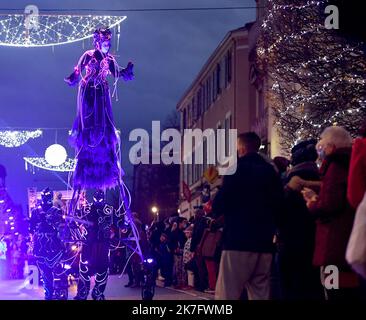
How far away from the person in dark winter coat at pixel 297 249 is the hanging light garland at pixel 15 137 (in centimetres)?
2106

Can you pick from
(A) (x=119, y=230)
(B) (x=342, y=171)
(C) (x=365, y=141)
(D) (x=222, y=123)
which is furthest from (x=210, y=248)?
(D) (x=222, y=123)

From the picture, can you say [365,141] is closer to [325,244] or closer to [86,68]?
[325,244]

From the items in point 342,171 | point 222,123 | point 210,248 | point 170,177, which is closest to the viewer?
point 342,171

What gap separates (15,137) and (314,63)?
14487 millimetres

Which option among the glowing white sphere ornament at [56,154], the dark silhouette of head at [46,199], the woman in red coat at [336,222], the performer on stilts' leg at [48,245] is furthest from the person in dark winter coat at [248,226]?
the glowing white sphere ornament at [56,154]

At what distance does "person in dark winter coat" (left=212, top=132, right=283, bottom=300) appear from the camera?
25.3 feet

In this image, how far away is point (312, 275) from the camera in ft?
26.8

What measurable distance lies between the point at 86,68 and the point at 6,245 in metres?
11.3

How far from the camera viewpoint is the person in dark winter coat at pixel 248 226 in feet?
25.3

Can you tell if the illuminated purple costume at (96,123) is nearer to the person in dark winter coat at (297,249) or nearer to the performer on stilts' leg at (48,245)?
the performer on stilts' leg at (48,245)

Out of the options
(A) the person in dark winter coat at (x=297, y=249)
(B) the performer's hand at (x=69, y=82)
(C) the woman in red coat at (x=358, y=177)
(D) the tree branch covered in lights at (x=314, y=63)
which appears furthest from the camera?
(D) the tree branch covered in lights at (x=314, y=63)

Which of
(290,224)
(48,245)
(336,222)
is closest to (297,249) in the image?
(290,224)

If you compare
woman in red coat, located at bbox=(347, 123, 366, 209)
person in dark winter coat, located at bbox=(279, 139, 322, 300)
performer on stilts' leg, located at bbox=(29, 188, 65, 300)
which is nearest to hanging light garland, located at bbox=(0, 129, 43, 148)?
performer on stilts' leg, located at bbox=(29, 188, 65, 300)
